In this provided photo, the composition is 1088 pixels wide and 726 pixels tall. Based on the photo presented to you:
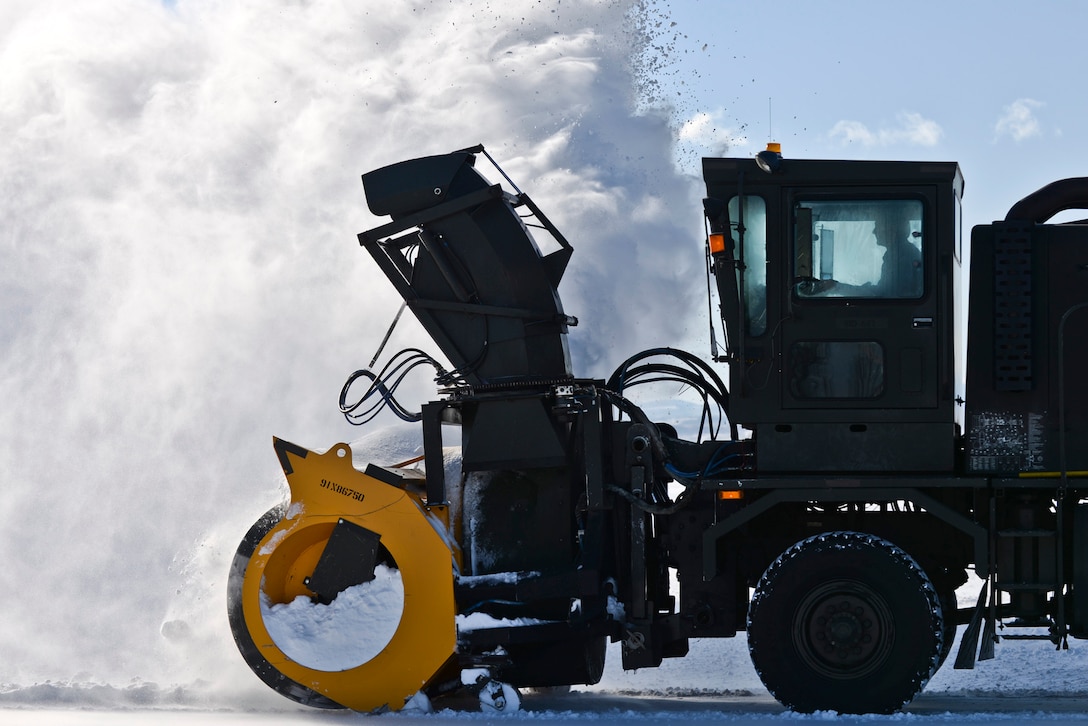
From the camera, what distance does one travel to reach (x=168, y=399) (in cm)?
1455

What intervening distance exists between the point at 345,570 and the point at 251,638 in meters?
0.66

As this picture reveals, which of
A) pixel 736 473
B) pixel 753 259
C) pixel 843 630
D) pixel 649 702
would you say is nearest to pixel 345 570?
pixel 649 702

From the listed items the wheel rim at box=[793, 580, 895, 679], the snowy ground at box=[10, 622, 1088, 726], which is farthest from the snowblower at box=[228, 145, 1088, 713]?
the snowy ground at box=[10, 622, 1088, 726]

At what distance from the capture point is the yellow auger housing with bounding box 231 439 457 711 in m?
7.52

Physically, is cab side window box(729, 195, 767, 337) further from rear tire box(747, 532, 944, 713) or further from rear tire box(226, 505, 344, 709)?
rear tire box(226, 505, 344, 709)

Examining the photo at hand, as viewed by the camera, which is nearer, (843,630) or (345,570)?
(843,630)

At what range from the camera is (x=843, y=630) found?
7172 mm

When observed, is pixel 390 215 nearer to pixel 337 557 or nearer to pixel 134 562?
pixel 337 557

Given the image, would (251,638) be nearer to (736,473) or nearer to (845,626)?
(736,473)

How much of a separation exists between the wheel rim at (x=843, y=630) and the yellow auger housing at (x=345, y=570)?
1957 mm

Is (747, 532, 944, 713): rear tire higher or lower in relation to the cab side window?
lower

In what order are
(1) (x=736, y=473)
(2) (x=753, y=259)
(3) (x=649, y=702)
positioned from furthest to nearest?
1. (3) (x=649, y=702)
2. (1) (x=736, y=473)
3. (2) (x=753, y=259)

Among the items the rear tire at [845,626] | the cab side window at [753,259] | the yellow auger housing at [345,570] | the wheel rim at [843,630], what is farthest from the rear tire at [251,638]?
the cab side window at [753,259]

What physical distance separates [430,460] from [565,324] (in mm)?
1143
